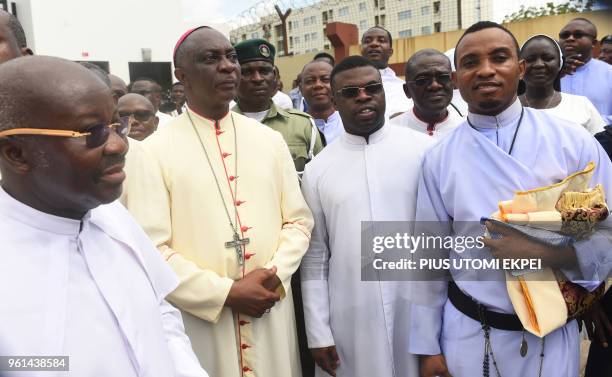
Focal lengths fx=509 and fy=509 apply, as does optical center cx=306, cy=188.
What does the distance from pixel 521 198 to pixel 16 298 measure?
185 centimetres

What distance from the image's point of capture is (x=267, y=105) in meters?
A: 4.16

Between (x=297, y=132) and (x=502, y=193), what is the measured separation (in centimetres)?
210

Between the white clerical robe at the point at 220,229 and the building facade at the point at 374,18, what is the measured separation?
1151 centimetres

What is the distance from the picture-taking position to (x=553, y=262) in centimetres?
218

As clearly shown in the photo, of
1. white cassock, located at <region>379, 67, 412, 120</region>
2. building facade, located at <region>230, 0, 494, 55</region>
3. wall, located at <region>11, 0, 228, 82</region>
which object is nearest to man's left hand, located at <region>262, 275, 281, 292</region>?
white cassock, located at <region>379, 67, 412, 120</region>

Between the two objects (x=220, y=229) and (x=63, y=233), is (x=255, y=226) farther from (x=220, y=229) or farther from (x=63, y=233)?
(x=63, y=233)

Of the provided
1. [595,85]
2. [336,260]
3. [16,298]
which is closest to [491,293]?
[336,260]

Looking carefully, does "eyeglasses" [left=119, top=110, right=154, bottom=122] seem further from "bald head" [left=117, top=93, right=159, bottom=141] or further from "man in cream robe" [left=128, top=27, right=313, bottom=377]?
"man in cream robe" [left=128, top=27, right=313, bottom=377]

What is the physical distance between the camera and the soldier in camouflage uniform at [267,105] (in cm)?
395

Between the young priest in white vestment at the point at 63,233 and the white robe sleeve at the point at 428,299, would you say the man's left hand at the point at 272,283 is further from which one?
the young priest in white vestment at the point at 63,233

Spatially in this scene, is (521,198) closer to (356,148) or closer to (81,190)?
(356,148)

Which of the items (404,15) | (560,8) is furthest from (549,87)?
(404,15)

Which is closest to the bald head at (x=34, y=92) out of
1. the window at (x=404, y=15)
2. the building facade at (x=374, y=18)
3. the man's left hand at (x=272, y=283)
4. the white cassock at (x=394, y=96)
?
the man's left hand at (x=272, y=283)

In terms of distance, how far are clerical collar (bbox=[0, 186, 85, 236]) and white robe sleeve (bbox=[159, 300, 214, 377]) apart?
20.9 inches
